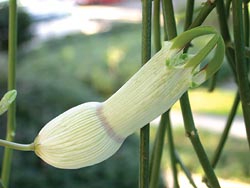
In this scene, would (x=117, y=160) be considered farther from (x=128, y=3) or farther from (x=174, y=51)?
(x=128, y=3)

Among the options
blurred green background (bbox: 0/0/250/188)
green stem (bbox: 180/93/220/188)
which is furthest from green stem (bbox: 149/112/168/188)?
blurred green background (bbox: 0/0/250/188)

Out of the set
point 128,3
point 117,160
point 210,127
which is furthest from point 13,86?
point 128,3

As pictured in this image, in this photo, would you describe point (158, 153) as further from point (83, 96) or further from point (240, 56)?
point (83, 96)

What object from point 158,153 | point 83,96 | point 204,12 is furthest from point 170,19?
point 83,96

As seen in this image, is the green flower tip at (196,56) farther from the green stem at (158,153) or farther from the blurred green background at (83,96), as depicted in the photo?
the blurred green background at (83,96)

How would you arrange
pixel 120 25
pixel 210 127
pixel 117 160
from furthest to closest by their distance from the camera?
pixel 120 25, pixel 210 127, pixel 117 160

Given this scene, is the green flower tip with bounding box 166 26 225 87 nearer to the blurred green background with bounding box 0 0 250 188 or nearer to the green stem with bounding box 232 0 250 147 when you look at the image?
the green stem with bounding box 232 0 250 147
